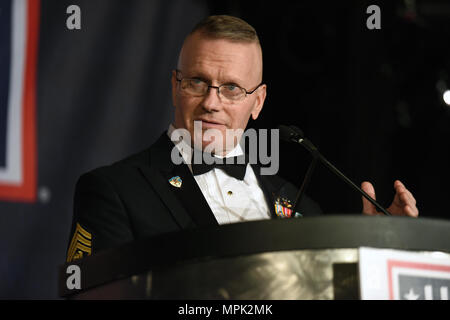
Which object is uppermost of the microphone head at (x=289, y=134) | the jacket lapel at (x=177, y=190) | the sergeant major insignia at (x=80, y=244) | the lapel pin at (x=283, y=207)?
the microphone head at (x=289, y=134)

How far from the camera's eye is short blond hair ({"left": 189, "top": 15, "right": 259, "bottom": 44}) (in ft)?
6.70

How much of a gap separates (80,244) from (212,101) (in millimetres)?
568

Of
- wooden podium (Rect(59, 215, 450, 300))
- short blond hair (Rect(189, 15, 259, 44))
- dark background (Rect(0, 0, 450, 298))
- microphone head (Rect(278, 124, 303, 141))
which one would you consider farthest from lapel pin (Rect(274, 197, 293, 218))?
dark background (Rect(0, 0, 450, 298))

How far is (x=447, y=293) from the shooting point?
1168mm

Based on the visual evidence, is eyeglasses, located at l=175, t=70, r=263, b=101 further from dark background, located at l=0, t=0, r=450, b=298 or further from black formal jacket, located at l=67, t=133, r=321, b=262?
dark background, located at l=0, t=0, r=450, b=298

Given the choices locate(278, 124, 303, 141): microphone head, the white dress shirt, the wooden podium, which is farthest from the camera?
the white dress shirt

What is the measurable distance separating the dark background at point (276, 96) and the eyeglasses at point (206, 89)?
0.81 meters

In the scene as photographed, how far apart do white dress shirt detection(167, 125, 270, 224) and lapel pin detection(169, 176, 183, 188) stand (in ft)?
0.47

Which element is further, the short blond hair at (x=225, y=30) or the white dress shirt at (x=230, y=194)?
the short blond hair at (x=225, y=30)

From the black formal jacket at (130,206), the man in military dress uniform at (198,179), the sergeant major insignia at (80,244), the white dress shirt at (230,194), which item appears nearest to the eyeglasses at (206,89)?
the man in military dress uniform at (198,179)

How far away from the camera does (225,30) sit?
2059mm

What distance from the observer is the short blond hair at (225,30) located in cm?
204

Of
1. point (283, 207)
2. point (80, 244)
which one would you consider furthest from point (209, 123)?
point (80, 244)

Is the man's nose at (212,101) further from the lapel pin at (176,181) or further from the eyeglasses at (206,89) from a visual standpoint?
the lapel pin at (176,181)
